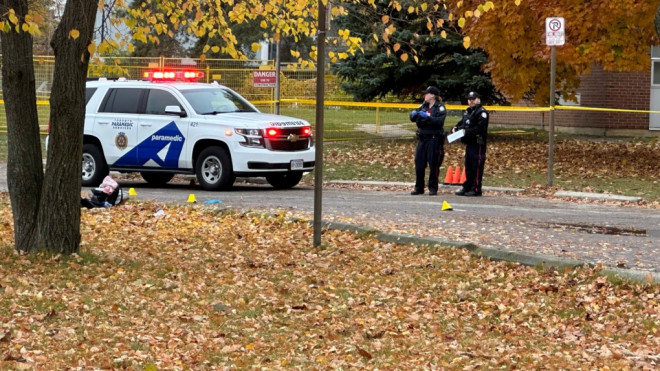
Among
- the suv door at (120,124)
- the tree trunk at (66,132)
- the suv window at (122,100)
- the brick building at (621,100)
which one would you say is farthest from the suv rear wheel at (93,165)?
the brick building at (621,100)

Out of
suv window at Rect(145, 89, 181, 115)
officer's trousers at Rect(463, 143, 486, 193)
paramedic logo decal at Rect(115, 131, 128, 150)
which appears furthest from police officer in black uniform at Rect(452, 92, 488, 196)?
paramedic logo decal at Rect(115, 131, 128, 150)

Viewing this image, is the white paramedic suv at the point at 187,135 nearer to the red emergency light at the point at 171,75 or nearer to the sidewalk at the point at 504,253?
the red emergency light at the point at 171,75

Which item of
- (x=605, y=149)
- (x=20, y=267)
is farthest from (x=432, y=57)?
(x=20, y=267)

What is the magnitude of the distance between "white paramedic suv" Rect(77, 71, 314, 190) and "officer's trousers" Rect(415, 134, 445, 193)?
6.46 feet

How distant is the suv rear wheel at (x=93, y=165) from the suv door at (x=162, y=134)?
76 centimetres

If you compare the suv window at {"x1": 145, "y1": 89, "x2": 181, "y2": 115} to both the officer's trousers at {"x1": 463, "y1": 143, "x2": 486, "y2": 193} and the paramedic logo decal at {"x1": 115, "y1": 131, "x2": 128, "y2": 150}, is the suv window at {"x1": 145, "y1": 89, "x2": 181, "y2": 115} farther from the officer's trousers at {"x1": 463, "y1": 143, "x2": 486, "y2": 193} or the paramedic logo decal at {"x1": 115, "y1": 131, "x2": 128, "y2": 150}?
the officer's trousers at {"x1": 463, "y1": 143, "x2": 486, "y2": 193}

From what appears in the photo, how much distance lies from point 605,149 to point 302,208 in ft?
38.9

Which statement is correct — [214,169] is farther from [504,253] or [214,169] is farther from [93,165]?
[504,253]

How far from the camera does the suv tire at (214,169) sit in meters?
18.0

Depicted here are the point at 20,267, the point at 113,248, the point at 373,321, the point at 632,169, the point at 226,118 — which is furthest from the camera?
the point at 632,169

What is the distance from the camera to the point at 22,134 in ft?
34.4

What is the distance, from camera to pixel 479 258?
10414 mm

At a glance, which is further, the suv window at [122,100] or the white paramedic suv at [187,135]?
the suv window at [122,100]

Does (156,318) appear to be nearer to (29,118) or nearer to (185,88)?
(29,118)
